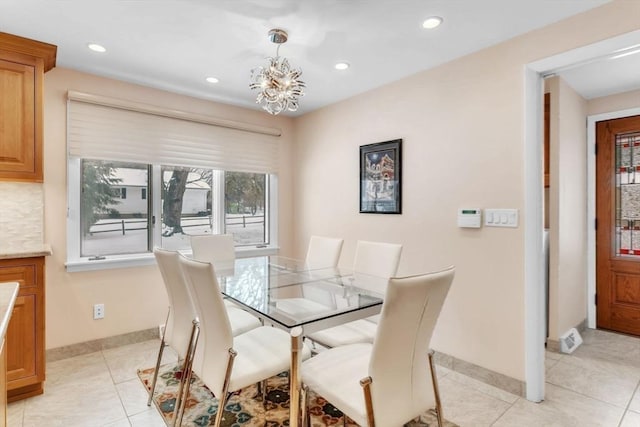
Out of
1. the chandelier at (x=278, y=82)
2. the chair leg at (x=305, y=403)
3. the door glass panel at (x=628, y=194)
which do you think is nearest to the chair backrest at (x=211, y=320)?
the chair leg at (x=305, y=403)

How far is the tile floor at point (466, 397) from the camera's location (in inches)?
78.6

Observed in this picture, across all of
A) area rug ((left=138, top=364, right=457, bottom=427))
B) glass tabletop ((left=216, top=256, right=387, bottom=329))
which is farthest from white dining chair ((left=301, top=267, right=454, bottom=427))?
area rug ((left=138, top=364, right=457, bottom=427))

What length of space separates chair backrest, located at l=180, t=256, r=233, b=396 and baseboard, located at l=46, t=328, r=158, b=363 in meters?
1.90

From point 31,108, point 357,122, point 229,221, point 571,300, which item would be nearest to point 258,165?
point 229,221

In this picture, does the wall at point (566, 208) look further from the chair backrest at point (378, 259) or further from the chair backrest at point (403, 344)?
the chair backrest at point (403, 344)

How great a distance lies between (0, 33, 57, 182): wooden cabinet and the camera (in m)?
2.23

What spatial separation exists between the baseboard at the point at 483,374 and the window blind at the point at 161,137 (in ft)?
8.92

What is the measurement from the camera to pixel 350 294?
2139 mm

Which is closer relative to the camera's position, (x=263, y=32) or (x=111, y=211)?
(x=263, y=32)

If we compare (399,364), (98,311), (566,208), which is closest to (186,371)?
(399,364)

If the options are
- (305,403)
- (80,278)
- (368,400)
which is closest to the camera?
(368,400)

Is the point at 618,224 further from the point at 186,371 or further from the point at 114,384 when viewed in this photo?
the point at 114,384

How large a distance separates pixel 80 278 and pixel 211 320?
2.02 meters

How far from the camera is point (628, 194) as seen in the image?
3.30m
